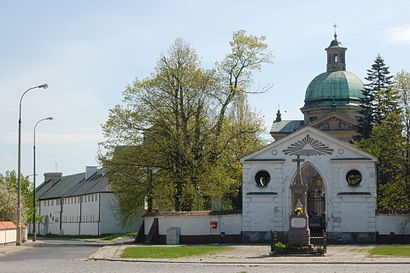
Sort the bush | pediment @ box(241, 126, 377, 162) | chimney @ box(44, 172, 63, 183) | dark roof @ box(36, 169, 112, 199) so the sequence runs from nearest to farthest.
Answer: the bush, pediment @ box(241, 126, 377, 162), dark roof @ box(36, 169, 112, 199), chimney @ box(44, 172, 63, 183)

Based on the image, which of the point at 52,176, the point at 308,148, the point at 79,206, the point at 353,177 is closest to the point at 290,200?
the point at 308,148

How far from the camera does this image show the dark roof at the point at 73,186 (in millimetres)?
93000

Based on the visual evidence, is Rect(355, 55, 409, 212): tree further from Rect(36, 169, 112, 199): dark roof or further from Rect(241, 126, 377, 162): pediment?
Rect(36, 169, 112, 199): dark roof

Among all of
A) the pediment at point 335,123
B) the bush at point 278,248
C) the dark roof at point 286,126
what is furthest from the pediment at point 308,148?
the dark roof at point 286,126

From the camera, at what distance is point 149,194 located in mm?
53938

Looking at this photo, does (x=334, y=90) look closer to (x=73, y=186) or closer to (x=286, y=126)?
(x=286, y=126)

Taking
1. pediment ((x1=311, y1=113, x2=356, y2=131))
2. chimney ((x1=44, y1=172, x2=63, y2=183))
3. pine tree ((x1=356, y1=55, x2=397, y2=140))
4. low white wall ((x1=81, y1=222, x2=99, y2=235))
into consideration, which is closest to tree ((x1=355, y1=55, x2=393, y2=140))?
pine tree ((x1=356, y1=55, x2=397, y2=140))

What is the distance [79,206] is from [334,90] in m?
35.1

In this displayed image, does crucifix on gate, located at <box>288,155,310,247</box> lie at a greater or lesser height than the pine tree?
lesser

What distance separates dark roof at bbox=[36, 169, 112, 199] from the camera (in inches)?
3661

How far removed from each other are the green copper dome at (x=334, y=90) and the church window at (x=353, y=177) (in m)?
48.6

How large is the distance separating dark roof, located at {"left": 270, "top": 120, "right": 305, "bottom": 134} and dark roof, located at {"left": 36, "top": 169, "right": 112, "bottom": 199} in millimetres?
24209

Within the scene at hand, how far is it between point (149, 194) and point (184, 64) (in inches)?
378

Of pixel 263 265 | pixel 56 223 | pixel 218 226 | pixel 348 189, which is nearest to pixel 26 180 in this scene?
pixel 56 223
